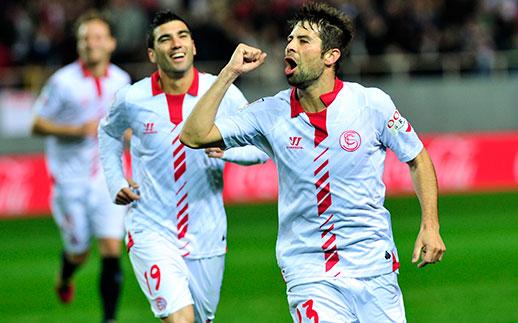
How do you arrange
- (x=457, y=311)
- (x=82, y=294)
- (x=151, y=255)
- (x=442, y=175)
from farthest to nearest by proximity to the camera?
(x=442, y=175) < (x=82, y=294) < (x=457, y=311) < (x=151, y=255)

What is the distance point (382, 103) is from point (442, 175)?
14575 millimetres

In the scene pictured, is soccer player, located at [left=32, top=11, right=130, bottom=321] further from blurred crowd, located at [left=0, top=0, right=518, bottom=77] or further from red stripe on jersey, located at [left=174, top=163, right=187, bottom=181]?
blurred crowd, located at [left=0, top=0, right=518, bottom=77]

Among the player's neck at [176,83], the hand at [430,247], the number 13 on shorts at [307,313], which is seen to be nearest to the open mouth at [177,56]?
the player's neck at [176,83]

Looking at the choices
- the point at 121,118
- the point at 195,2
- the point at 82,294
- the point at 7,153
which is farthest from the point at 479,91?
the point at 121,118

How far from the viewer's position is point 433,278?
13664 mm

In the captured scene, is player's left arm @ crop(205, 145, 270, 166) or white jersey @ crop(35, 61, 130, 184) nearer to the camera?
player's left arm @ crop(205, 145, 270, 166)

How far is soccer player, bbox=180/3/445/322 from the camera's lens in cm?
661

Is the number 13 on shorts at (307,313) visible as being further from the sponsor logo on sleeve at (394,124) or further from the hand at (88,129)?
the hand at (88,129)

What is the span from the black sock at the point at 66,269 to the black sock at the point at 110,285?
3.72 ft

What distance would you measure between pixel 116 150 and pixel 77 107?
133 inches

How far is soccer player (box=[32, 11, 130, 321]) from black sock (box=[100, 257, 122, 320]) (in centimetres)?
34

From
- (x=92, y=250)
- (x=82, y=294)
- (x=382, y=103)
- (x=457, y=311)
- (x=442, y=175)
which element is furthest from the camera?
(x=442, y=175)

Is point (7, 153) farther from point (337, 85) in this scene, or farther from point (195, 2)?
point (337, 85)

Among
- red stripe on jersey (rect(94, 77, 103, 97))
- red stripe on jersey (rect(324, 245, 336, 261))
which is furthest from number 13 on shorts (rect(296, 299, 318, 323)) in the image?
red stripe on jersey (rect(94, 77, 103, 97))
